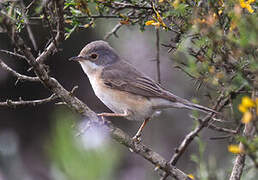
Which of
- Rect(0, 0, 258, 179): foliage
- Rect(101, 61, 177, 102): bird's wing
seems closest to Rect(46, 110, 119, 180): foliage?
Rect(0, 0, 258, 179): foliage

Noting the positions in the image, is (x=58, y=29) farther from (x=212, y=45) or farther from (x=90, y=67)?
(x=90, y=67)

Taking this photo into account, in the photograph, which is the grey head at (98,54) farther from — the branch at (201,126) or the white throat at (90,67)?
the branch at (201,126)

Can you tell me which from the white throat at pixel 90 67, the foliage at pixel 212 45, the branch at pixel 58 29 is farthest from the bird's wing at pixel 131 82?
the branch at pixel 58 29

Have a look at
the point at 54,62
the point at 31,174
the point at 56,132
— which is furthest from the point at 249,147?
the point at 54,62

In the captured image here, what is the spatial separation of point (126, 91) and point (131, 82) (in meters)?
0.18

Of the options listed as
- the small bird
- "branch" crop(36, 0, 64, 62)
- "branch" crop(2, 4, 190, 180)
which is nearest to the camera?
"branch" crop(36, 0, 64, 62)

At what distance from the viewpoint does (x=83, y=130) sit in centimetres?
373

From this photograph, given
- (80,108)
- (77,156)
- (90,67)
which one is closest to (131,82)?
(90,67)

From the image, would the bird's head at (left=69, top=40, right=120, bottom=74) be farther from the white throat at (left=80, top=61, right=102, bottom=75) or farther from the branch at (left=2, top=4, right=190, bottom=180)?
the branch at (left=2, top=4, right=190, bottom=180)

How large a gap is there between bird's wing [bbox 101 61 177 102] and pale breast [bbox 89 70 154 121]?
80 millimetres

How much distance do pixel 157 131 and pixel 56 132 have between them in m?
6.93

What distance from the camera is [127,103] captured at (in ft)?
16.6

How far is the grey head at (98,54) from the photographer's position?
5562 mm

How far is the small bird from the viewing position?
5.00 m
